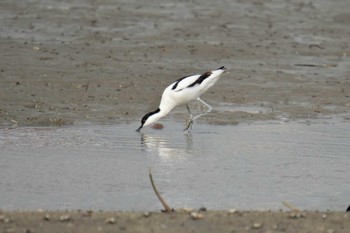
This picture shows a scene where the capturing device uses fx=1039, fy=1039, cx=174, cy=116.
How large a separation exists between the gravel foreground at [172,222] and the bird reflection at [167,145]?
2956mm

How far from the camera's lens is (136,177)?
9.04 metres

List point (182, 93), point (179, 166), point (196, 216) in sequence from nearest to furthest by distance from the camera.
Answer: point (196, 216) → point (179, 166) → point (182, 93)

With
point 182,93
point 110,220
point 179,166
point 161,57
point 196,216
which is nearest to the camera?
point 110,220

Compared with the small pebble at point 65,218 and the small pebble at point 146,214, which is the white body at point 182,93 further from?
the small pebble at point 65,218

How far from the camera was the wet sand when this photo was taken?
1293cm

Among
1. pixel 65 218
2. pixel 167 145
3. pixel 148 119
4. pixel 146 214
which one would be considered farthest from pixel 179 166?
pixel 65 218

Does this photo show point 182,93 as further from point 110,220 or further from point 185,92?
point 110,220

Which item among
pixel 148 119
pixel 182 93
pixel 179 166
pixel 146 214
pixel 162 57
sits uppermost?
pixel 146 214

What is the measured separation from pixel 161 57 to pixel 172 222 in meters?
8.89

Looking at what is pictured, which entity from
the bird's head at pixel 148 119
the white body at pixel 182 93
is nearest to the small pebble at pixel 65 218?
the bird's head at pixel 148 119

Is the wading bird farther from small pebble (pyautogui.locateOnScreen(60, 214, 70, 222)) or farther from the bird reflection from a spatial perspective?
small pebble (pyautogui.locateOnScreen(60, 214, 70, 222))

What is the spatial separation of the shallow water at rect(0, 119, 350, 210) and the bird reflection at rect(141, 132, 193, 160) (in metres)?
0.01

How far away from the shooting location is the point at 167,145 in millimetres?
10867

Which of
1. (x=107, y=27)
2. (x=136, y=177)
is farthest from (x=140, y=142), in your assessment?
(x=107, y=27)
